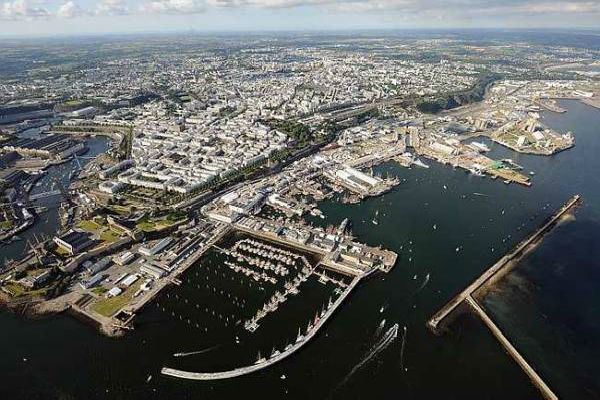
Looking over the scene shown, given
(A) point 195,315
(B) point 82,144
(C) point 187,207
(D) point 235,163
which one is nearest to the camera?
(A) point 195,315

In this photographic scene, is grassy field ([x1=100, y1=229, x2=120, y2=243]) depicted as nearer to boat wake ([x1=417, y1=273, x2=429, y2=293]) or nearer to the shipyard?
the shipyard

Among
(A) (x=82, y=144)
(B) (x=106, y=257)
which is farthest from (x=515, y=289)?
(A) (x=82, y=144)

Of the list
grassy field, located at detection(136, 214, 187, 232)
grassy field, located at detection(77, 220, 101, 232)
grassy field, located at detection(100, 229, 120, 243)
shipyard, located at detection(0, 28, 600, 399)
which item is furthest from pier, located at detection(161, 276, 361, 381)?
grassy field, located at detection(77, 220, 101, 232)

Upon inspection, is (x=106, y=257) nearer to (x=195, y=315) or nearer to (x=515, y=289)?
(x=195, y=315)

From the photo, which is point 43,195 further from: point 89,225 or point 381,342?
point 381,342

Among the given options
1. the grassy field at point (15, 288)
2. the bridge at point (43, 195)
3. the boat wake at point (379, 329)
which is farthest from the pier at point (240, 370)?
the bridge at point (43, 195)

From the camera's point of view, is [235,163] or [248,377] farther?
[235,163]

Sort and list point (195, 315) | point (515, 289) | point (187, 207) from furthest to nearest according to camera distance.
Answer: point (187, 207)
point (515, 289)
point (195, 315)

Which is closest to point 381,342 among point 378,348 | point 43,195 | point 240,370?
point 378,348
